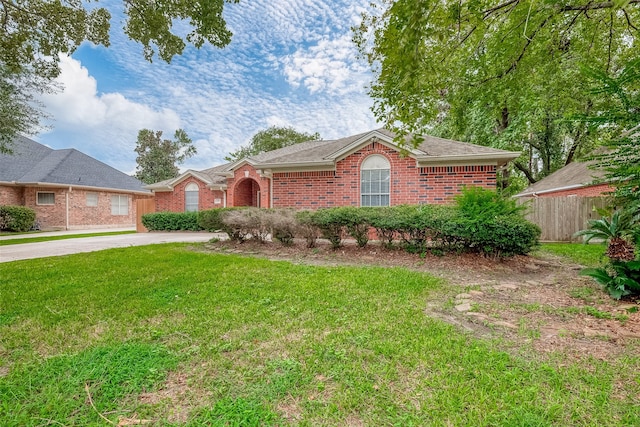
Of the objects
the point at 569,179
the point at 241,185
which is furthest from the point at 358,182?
the point at 569,179

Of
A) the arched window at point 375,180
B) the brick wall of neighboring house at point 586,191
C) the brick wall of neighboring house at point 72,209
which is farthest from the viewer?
the brick wall of neighboring house at point 72,209

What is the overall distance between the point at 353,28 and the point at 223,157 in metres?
29.7

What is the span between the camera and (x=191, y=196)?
19234mm

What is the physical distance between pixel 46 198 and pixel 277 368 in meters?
24.5

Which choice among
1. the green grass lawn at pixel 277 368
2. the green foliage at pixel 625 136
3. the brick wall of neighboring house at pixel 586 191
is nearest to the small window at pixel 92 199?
A: the green grass lawn at pixel 277 368

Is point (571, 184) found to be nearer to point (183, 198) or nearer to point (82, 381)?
point (82, 381)

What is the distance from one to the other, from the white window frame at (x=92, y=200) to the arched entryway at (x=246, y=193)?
12.1m

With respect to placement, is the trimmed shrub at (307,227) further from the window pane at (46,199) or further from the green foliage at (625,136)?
the window pane at (46,199)

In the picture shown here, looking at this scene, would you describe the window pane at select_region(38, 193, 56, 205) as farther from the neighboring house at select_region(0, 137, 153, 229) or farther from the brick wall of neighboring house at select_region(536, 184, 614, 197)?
the brick wall of neighboring house at select_region(536, 184, 614, 197)

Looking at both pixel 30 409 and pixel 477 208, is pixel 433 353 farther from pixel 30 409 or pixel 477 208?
pixel 477 208

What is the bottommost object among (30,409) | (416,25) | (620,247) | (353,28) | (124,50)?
(30,409)

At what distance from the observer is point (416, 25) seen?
Answer: 2.98 meters

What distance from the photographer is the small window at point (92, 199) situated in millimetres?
20803

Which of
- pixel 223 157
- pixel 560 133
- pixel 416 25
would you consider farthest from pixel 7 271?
pixel 223 157
